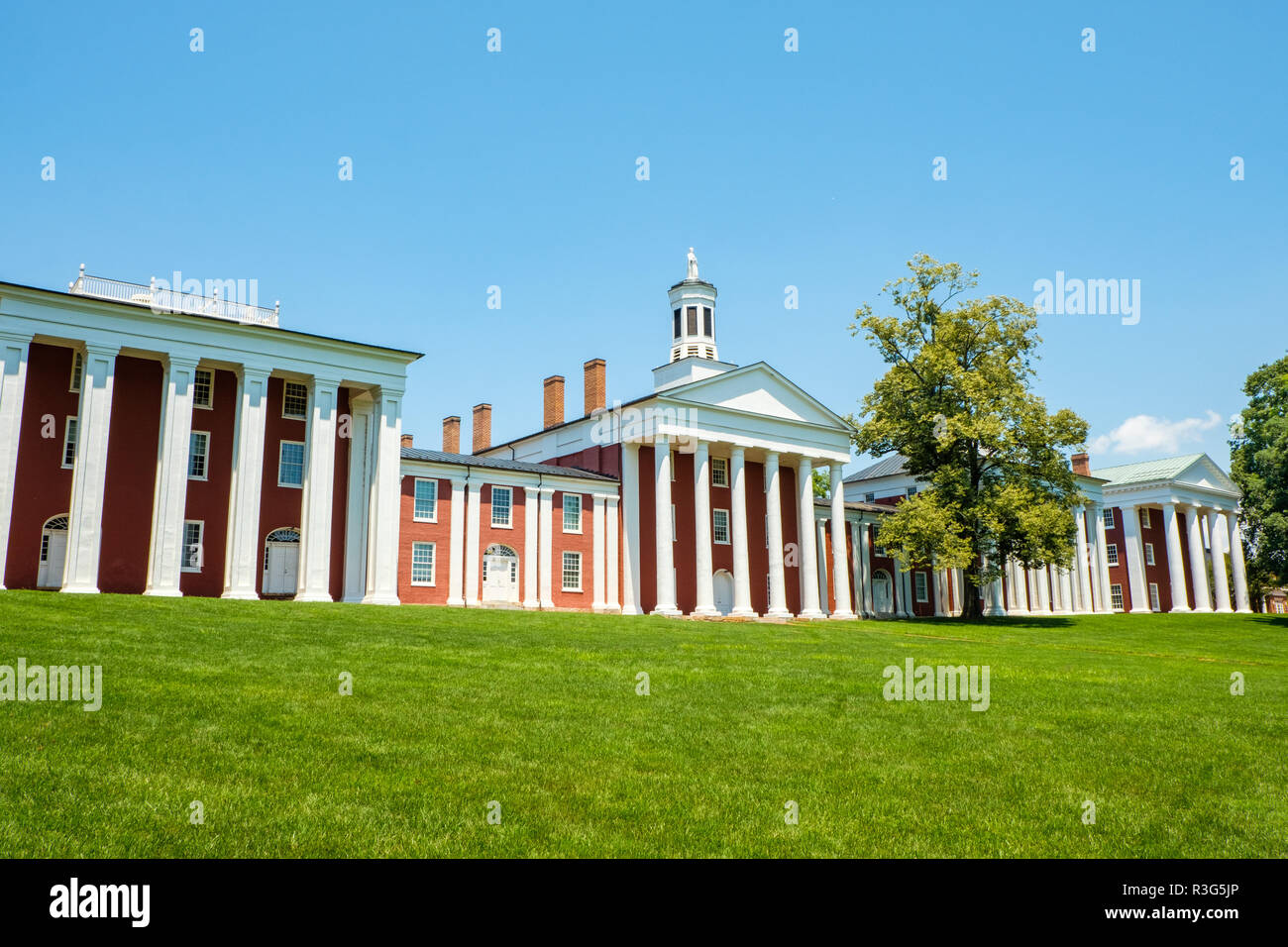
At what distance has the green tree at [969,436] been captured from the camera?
45.9 m

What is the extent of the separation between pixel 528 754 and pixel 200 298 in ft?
99.9

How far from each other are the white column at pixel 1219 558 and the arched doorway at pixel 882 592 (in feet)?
88.0

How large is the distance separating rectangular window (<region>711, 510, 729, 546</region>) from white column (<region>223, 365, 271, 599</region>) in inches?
918

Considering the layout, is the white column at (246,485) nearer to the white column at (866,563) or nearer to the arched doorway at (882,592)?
the white column at (866,563)

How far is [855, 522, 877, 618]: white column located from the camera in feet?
195

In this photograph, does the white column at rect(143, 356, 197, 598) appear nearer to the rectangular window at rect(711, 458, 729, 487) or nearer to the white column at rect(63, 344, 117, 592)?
the white column at rect(63, 344, 117, 592)

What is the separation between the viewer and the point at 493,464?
146 ft

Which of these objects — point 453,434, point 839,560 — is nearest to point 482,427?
point 453,434

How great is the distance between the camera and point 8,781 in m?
8.98

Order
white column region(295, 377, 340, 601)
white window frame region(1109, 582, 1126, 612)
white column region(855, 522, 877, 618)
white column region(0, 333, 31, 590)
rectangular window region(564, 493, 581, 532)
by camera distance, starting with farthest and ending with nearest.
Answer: white window frame region(1109, 582, 1126, 612)
white column region(855, 522, 877, 618)
rectangular window region(564, 493, 581, 532)
white column region(295, 377, 340, 601)
white column region(0, 333, 31, 590)

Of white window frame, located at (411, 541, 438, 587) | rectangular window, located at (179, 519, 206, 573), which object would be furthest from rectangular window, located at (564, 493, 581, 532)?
rectangular window, located at (179, 519, 206, 573)

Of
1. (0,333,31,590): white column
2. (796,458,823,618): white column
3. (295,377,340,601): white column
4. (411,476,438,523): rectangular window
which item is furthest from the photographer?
(796,458,823,618): white column

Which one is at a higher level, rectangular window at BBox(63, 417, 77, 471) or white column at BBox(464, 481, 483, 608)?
rectangular window at BBox(63, 417, 77, 471)
